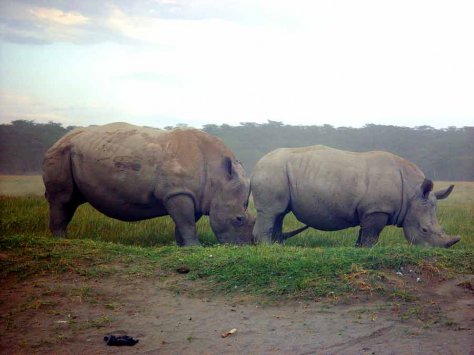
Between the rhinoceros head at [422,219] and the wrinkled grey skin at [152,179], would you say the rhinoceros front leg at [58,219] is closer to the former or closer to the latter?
the wrinkled grey skin at [152,179]

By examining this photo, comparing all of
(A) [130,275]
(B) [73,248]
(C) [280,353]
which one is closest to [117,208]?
(B) [73,248]

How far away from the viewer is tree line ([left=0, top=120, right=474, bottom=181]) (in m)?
11.2

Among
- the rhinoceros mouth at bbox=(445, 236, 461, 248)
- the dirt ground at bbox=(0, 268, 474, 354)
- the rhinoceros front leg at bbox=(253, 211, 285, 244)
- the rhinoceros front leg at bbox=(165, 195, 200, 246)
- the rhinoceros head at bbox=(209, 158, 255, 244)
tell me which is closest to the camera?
the dirt ground at bbox=(0, 268, 474, 354)

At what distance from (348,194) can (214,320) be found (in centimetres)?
444

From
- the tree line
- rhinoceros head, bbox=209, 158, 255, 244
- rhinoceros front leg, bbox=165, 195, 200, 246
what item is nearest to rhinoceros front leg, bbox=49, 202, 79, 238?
rhinoceros front leg, bbox=165, 195, 200, 246

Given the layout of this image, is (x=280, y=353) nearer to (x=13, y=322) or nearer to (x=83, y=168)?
(x=13, y=322)

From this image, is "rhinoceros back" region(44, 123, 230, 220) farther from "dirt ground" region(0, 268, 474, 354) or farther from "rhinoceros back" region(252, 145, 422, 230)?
"dirt ground" region(0, 268, 474, 354)

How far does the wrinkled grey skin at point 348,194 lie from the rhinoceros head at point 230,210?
21.4 inches

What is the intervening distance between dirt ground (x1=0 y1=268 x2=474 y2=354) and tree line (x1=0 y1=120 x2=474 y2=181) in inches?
233

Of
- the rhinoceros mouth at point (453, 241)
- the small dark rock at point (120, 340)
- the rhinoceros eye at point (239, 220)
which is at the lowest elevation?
the rhinoceros mouth at point (453, 241)

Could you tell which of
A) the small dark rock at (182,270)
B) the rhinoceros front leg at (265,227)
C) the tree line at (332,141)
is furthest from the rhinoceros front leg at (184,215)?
the tree line at (332,141)

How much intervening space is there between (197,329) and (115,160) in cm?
423

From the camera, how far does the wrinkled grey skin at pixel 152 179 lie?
26.7ft

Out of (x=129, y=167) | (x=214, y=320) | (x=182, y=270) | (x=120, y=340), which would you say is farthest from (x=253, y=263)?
(x=129, y=167)
